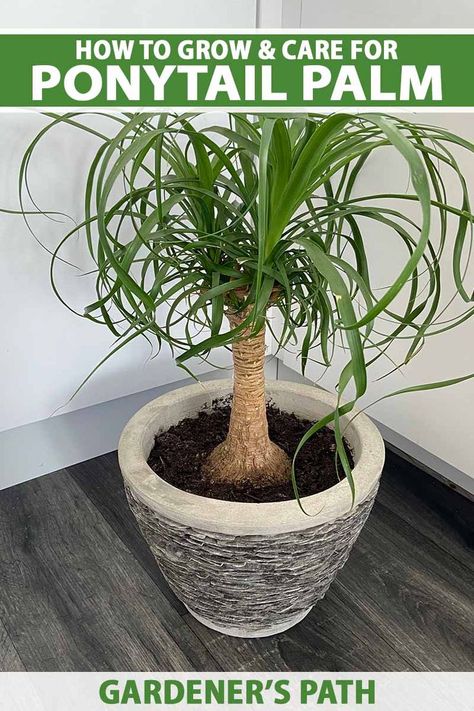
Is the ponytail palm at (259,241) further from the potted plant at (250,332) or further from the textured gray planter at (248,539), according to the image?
the textured gray planter at (248,539)

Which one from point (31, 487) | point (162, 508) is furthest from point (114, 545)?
point (162, 508)

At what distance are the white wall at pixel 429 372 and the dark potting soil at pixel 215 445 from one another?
27cm

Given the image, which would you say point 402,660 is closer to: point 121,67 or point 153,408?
point 153,408

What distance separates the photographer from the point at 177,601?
3.79 ft

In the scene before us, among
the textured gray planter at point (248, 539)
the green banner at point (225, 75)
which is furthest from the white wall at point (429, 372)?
the textured gray planter at point (248, 539)

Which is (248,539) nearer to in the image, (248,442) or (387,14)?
(248,442)

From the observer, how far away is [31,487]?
1.42 meters

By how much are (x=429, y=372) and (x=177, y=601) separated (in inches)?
23.6

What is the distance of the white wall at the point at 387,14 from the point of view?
3.52 ft

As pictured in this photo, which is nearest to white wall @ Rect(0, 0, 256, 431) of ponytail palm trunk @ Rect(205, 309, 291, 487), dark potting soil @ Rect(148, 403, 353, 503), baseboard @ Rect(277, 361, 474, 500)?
dark potting soil @ Rect(148, 403, 353, 503)

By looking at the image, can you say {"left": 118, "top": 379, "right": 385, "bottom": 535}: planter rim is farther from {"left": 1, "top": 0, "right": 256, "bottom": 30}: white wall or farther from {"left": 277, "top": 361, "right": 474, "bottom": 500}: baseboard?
{"left": 1, "top": 0, "right": 256, "bottom": 30}: white wall

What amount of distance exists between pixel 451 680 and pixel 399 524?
13.5 inches

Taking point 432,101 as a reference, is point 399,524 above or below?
below

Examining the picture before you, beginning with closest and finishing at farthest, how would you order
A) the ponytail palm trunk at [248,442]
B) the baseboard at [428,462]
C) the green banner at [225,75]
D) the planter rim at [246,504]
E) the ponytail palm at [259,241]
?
the ponytail palm at [259,241] → the planter rim at [246,504] → the ponytail palm trunk at [248,442] → the green banner at [225,75] → the baseboard at [428,462]
